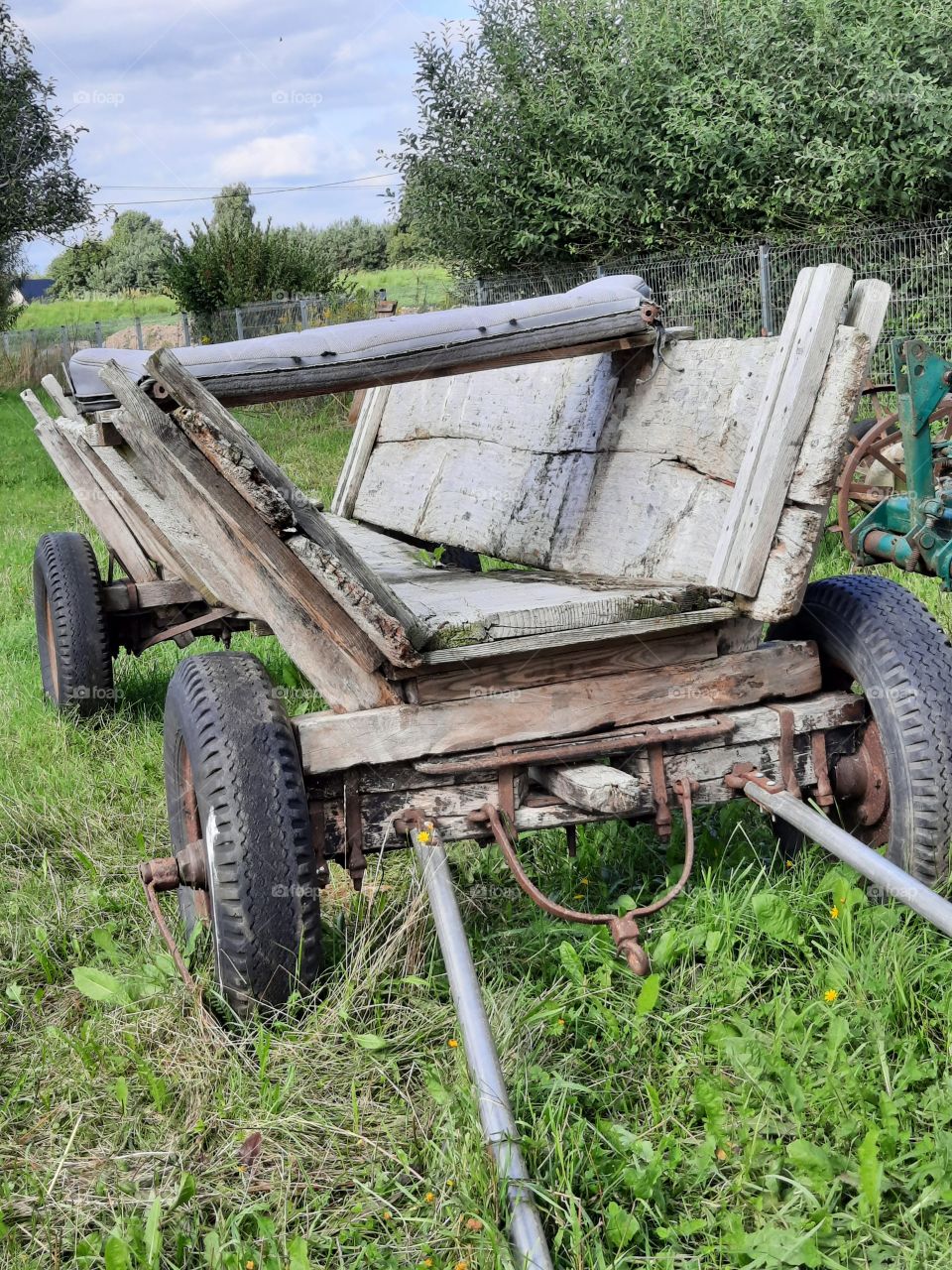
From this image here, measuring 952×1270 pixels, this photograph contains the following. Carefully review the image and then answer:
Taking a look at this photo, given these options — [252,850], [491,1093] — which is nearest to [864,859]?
[491,1093]

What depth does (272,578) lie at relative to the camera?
2592mm

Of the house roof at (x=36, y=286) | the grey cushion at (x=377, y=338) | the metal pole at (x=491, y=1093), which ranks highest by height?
the house roof at (x=36, y=286)

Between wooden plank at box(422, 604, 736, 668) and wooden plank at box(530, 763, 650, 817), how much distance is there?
0.27 metres

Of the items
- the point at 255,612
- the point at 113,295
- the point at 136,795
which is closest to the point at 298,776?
the point at 255,612

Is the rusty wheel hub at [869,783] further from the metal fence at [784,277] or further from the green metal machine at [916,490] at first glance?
the metal fence at [784,277]

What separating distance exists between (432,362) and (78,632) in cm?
223

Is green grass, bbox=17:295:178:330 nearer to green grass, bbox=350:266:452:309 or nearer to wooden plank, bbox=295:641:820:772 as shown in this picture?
green grass, bbox=350:266:452:309

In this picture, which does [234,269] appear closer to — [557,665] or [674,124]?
[674,124]

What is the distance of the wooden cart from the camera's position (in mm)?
2410

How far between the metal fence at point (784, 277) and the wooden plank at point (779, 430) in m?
8.68

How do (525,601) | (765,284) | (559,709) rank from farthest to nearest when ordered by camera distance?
(765,284), (525,601), (559,709)

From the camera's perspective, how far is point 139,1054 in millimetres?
2420

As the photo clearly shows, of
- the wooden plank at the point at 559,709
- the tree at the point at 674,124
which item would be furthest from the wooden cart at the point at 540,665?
the tree at the point at 674,124

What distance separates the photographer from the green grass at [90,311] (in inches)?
1486
